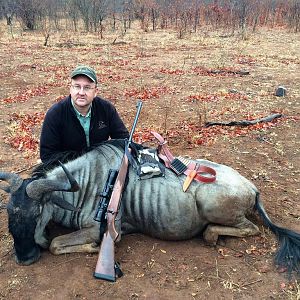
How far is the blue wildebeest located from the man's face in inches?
19.9

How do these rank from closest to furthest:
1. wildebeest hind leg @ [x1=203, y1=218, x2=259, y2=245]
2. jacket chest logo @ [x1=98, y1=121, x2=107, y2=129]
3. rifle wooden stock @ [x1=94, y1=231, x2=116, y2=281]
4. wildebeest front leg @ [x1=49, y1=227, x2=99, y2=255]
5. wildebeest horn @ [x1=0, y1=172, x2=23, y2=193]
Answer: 1. rifle wooden stock @ [x1=94, y1=231, x2=116, y2=281]
2. wildebeest horn @ [x1=0, y1=172, x2=23, y2=193]
3. wildebeest front leg @ [x1=49, y1=227, x2=99, y2=255]
4. wildebeest hind leg @ [x1=203, y1=218, x2=259, y2=245]
5. jacket chest logo @ [x1=98, y1=121, x2=107, y2=129]

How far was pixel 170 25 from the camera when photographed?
26297 millimetres

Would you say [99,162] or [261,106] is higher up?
[99,162]

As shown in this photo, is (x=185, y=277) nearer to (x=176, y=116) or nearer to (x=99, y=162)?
(x=99, y=162)

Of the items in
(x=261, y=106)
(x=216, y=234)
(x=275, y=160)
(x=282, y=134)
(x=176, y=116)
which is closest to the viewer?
(x=216, y=234)

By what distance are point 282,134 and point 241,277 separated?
3861 millimetres

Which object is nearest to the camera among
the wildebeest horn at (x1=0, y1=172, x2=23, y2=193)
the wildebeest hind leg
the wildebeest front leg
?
the wildebeest horn at (x1=0, y1=172, x2=23, y2=193)

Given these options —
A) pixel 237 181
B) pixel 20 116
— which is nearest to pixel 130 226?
pixel 237 181

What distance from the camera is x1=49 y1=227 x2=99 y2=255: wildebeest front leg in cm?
370

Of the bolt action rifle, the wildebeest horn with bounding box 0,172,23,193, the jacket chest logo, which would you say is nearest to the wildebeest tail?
the bolt action rifle

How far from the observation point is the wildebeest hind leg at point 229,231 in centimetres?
384

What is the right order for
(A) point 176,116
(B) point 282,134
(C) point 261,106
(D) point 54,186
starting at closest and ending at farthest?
(D) point 54,186 → (B) point 282,134 → (A) point 176,116 → (C) point 261,106

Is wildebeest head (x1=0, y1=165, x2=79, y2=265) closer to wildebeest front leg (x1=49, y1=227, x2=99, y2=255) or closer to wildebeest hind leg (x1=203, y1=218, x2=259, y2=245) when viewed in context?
wildebeest front leg (x1=49, y1=227, x2=99, y2=255)

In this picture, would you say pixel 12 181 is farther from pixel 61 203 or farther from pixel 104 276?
pixel 104 276
